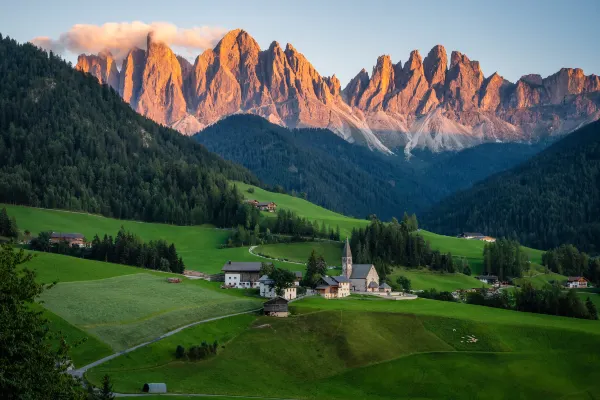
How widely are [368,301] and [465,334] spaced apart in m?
27.5

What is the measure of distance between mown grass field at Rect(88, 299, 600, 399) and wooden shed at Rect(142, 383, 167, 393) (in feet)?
4.00

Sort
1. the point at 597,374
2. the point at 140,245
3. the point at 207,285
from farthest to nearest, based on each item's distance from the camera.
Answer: the point at 140,245, the point at 207,285, the point at 597,374

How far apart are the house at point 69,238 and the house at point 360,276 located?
65990 mm

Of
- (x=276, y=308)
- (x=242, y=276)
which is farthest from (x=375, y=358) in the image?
(x=242, y=276)

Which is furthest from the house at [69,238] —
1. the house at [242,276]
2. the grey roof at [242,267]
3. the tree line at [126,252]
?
the house at [242,276]

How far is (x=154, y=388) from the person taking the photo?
76188mm

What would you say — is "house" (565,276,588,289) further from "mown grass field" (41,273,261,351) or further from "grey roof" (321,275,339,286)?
"mown grass field" (41,273,261,351)

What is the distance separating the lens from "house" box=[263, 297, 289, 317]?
110875 millimetres

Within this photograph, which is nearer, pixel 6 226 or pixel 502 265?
pixel 6 226

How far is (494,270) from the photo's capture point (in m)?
198

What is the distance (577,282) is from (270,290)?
99.0 m

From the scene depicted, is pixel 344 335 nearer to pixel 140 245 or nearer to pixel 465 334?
pixel 465 334

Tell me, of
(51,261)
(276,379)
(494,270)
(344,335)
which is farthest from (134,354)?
(494,270)

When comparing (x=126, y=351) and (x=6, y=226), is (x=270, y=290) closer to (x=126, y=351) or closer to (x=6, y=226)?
(x=126, y=351)
